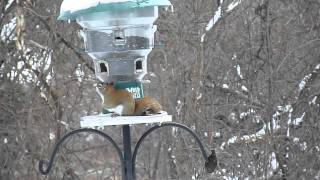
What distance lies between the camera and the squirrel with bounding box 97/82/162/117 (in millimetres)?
2594

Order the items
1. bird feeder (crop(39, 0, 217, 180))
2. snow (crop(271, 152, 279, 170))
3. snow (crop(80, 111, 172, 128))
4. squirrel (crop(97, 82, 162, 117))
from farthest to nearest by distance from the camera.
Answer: snow (crop(271, 152, 279, 170)), bird feeder (crop(39, 0, 217, 180)), squirrel (crop(97, 82, 162, 117)), snow (crop(80, 111, 172, 128))

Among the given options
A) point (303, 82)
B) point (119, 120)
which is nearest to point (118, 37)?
point (119, 120)

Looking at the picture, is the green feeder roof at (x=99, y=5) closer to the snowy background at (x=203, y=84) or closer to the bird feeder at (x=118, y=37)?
the bird feeder at (x=118, y=37)

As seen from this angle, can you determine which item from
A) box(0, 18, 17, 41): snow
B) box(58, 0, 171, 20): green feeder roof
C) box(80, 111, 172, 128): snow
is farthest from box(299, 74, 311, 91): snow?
box(80, 111, 172, 128): snow

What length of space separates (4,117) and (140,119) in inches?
158

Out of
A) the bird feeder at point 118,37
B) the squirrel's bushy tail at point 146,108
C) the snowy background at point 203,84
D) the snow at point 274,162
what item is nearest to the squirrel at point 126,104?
the squirrel's bushy tail at point 146,108

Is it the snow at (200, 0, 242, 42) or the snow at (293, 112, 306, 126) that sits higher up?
the snow at (200, 0, 242, 42)

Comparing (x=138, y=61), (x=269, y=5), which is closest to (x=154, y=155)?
(x=269, y=5)

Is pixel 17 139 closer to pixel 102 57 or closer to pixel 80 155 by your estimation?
pixel 80 155

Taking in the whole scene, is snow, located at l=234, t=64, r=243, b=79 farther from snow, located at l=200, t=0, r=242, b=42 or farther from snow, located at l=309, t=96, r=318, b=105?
snow, located at l=309, t=96, r=318, b=105

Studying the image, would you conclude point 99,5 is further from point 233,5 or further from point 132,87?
point 233,5

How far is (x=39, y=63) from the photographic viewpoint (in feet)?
20.2

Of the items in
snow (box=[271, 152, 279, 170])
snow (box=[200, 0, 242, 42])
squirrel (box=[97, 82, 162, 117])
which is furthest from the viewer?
snow (box=[271, 152, 279, 170])

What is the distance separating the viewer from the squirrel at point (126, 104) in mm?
2594
